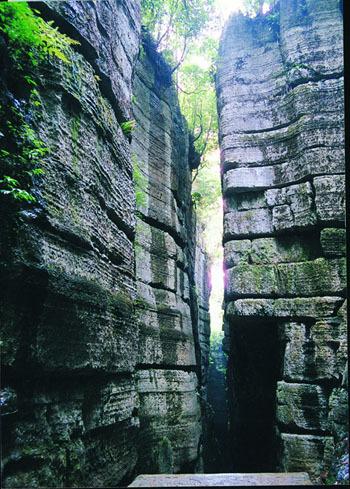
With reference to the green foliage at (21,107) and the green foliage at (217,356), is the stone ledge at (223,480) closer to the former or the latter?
the green foliage at (21,107)

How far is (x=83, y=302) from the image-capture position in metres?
3.12

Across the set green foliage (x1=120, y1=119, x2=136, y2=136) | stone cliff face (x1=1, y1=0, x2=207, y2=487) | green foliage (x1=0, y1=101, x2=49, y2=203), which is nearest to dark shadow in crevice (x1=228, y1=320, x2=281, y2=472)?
stone cliff face (x1=1, y1=0, x2=207, y2=487)

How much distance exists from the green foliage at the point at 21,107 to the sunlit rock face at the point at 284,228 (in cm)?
471

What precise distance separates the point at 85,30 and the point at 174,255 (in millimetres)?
4738

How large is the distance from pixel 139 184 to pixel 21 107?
14.0 feet

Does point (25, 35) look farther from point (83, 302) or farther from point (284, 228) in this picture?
point (284, 228)

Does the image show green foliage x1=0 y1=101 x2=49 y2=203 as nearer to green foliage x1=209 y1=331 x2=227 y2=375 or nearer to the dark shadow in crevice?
the dark shadow in crevice

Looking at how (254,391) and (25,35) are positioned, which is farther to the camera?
(254,391)

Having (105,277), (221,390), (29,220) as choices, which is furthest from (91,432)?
(221,390)

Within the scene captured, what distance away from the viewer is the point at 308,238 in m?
6.46

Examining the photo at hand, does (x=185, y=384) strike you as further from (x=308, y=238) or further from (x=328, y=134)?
(x=328, y=134)

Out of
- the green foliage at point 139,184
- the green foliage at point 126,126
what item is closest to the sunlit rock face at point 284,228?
the green foliage at point 139,184

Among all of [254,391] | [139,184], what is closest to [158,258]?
[139,184]

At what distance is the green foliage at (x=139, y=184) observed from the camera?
22.1 feet
